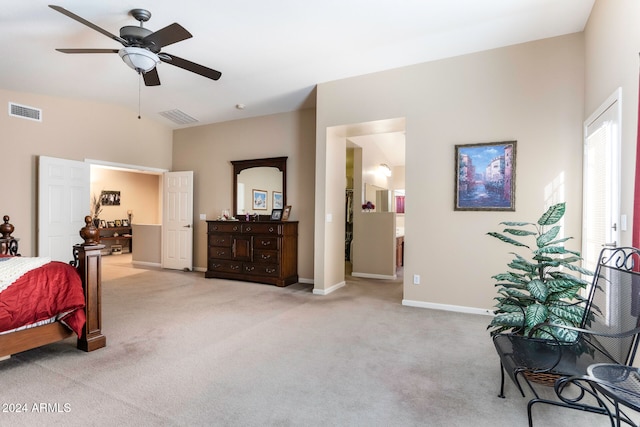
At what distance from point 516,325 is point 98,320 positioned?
315 centimetres

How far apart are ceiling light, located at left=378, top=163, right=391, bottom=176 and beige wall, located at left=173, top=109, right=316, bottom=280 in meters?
2.71

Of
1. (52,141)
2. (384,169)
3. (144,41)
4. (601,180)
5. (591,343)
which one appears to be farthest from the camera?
(384,169)

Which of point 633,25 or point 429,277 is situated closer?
point 633,25

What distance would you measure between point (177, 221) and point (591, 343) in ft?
21.5

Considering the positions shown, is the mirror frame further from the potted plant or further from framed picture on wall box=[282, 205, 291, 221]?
the potted plant

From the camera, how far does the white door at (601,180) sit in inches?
101

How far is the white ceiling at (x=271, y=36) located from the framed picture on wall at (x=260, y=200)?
182 cm

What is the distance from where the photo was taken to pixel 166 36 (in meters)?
2.72

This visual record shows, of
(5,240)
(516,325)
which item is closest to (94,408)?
(516,325)

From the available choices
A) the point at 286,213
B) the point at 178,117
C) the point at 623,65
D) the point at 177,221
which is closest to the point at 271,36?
the point at 286,213

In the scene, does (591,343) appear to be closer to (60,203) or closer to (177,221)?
(60,203)

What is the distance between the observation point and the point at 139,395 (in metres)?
2.10

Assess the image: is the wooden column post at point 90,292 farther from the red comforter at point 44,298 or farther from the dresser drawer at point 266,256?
the dresser drawer at point 266,256

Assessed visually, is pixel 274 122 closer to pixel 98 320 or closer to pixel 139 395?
pixel 98 320
